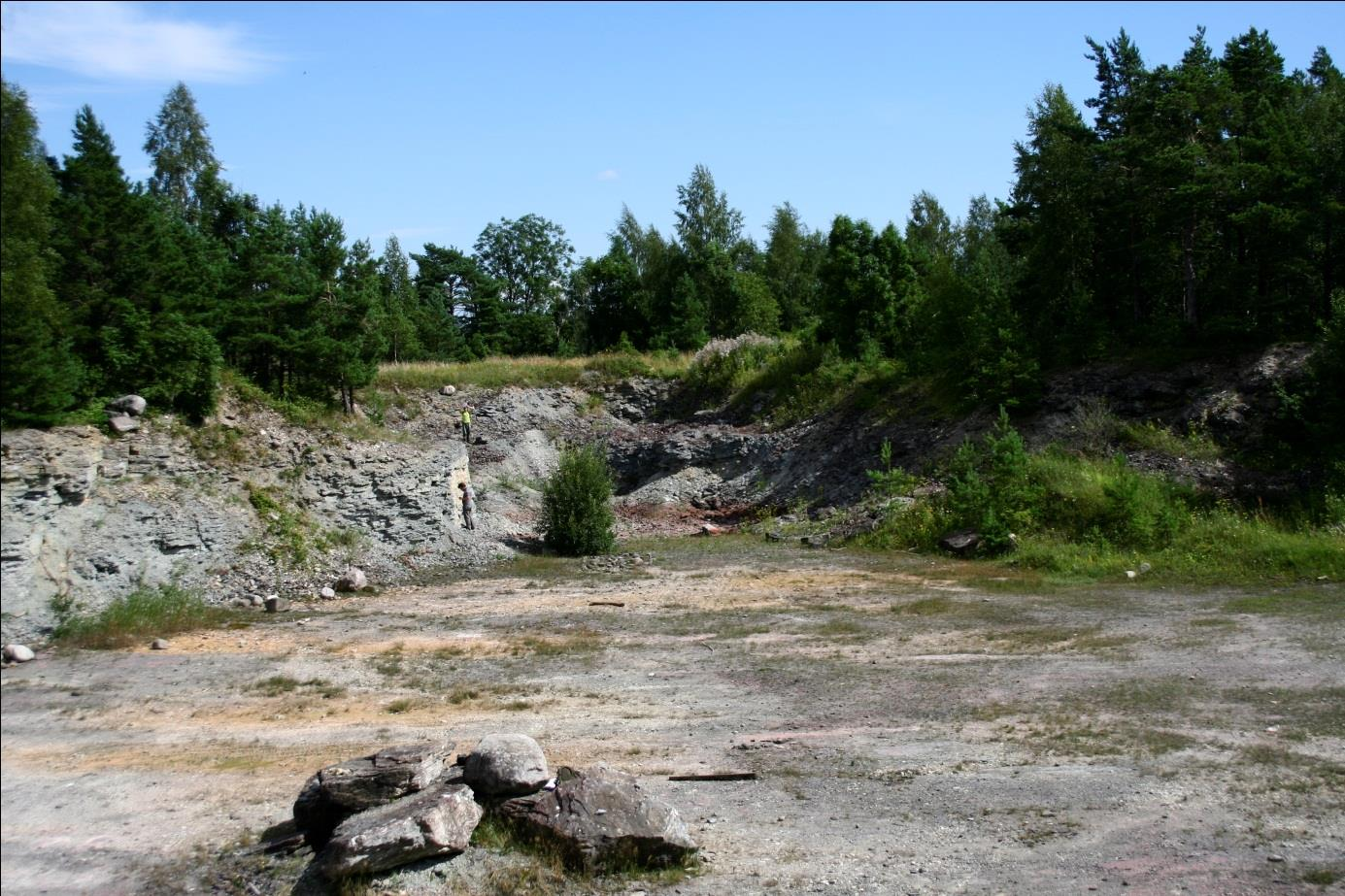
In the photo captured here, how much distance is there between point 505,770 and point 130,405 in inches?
554

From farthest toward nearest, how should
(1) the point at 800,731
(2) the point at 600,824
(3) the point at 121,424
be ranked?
(3) the point at 121,424, (1) the point at 800,731, (2) the point at 600,824

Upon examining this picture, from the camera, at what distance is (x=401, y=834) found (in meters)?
6.75

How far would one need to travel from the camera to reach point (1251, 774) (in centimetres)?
927

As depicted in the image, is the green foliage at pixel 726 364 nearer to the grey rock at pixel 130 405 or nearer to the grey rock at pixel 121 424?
the grey rock at pixel 121 424

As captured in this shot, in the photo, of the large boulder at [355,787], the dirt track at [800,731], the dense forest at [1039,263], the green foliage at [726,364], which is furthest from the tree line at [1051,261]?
the large boulder at [355,787]

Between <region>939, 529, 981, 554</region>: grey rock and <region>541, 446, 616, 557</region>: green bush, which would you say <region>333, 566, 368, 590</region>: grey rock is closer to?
<region>541, 446, 616, 557</region>: green bush

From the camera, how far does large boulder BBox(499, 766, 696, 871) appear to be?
7340 millimetres

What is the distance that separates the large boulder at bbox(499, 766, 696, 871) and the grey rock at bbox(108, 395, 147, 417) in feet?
43.0

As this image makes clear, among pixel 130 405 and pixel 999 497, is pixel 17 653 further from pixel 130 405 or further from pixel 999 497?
pixel 999 497

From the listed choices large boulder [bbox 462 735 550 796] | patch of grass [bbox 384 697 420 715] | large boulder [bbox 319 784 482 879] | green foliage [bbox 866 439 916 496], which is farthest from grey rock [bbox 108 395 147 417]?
green foliage [bbox 866 439 916 496]

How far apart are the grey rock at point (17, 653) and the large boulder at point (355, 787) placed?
3423mm

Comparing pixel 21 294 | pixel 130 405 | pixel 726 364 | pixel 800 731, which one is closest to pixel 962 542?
pixel 800 731

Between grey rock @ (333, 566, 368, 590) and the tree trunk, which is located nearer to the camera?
grey rock @ (333, 566, 368, 590)

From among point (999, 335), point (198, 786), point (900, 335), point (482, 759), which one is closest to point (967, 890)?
point (482, 759)
